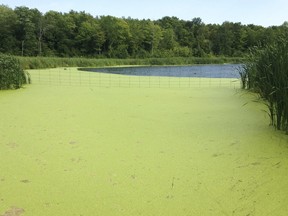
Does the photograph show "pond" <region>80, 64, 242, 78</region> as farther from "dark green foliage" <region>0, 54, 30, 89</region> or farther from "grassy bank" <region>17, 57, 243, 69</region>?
"dark green foliage" <region>0, 54, 30, 89</region>

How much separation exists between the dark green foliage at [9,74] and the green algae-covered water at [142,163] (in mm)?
2326

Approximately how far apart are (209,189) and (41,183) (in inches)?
32.9

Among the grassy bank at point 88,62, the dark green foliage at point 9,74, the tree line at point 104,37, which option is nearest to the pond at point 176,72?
the grassy bank at point 88,62

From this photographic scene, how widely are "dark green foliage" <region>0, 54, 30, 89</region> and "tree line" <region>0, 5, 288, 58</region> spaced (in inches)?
947

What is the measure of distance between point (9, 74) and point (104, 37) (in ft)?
93.9

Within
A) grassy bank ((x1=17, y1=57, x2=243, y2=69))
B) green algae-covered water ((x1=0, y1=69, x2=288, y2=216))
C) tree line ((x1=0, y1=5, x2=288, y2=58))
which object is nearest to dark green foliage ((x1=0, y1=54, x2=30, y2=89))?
green algae-covered water ((x1=0, y1=69, x2=288, y2=216))

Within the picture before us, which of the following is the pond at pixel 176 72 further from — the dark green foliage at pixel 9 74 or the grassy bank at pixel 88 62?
the dark green foliage at pixel 9 74

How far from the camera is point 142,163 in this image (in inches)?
79.7

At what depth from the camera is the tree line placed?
3066 cm

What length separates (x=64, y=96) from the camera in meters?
4.91

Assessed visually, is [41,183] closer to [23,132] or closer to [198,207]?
[198,207]

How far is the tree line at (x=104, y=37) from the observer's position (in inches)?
1207

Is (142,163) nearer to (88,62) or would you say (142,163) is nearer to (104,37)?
(88,62)

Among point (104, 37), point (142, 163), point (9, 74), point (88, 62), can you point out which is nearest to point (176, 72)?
point (88, 62)
